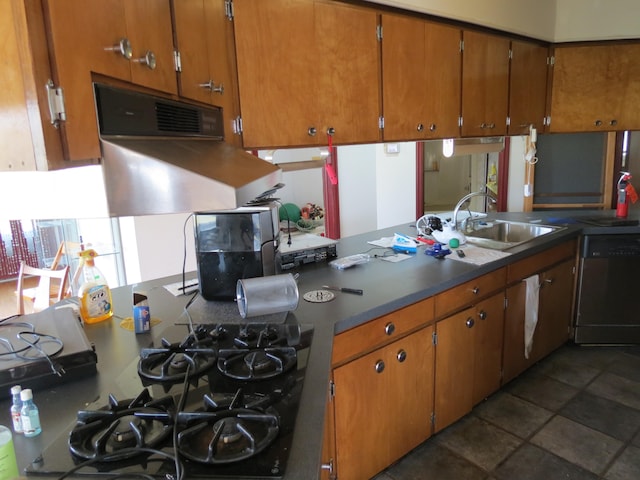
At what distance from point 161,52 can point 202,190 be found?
0.39 metres

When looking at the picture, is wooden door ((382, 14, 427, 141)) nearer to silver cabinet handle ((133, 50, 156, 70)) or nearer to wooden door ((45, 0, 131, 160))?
silver cabinet handle ((133, 50, 156, 70))

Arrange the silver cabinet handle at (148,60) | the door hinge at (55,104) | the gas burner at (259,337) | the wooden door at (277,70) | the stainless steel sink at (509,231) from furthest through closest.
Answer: the stainless steel sink at (509,231)
the wooden door at (277,70)
the gas burner at (259,337)
the silver cabinet handle at (148,60)
the door hinge at (55,104)

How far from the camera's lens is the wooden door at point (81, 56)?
78cm

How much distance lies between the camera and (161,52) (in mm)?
1109

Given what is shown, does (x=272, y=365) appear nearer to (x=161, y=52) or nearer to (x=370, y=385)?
(x=370, y=385)

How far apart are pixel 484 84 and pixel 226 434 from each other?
8.37ft

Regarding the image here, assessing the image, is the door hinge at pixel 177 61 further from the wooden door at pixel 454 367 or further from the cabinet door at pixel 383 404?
the wooden door at pixel 454 367

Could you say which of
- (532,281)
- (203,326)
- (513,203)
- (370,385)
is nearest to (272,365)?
(203,326)

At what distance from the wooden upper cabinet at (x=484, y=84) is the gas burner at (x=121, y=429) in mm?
2332

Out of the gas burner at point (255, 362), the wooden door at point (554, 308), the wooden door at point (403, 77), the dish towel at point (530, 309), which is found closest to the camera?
the gas burner at point (255, 362)

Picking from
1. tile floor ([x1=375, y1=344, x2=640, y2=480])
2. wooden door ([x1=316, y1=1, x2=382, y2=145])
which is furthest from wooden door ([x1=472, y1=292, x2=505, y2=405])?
wooden door ([x1=316, y1=1, x2=382, y2=145])

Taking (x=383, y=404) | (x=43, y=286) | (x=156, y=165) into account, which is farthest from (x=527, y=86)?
(x=43, y=286)

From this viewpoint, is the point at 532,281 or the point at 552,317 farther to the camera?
the point at 552,317

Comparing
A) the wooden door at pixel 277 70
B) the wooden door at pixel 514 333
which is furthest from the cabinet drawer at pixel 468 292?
the wooden door at pixel 277 70
